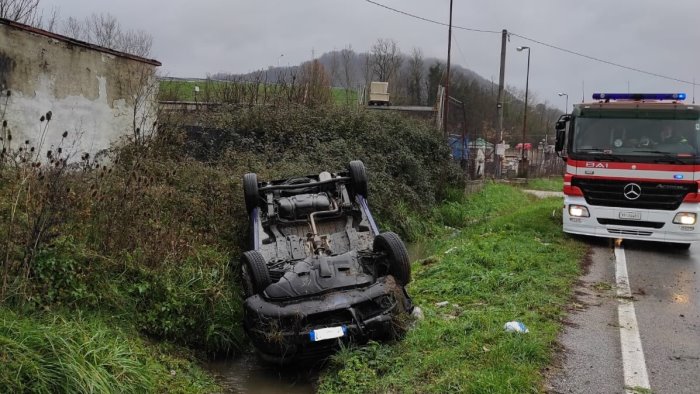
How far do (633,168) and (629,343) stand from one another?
4.84 metres

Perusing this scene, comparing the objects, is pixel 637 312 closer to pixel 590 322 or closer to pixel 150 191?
pixel 590 322

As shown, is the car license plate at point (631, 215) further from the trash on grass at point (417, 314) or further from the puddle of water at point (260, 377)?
the puddle of water at point (260, 377)

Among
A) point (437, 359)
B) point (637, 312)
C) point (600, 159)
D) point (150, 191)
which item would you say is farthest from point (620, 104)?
point (150, 191)

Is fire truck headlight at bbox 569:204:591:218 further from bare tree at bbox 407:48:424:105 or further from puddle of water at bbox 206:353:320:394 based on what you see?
bare tree at bbox 407:48:424:105

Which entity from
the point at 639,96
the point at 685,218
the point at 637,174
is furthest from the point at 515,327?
the point at 639,96

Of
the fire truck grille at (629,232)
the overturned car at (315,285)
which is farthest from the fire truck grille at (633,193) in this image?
the overturned car at (315,285)

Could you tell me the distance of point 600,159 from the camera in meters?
9.30

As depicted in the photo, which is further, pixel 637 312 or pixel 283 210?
pixel 283 210

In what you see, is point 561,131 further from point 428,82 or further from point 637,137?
point 428,82

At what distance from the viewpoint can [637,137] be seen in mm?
9328

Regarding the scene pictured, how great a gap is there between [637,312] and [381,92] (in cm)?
1562

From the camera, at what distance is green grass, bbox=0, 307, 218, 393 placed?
365 centimetres

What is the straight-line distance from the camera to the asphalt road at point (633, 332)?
169 inches

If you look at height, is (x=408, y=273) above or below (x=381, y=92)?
below
